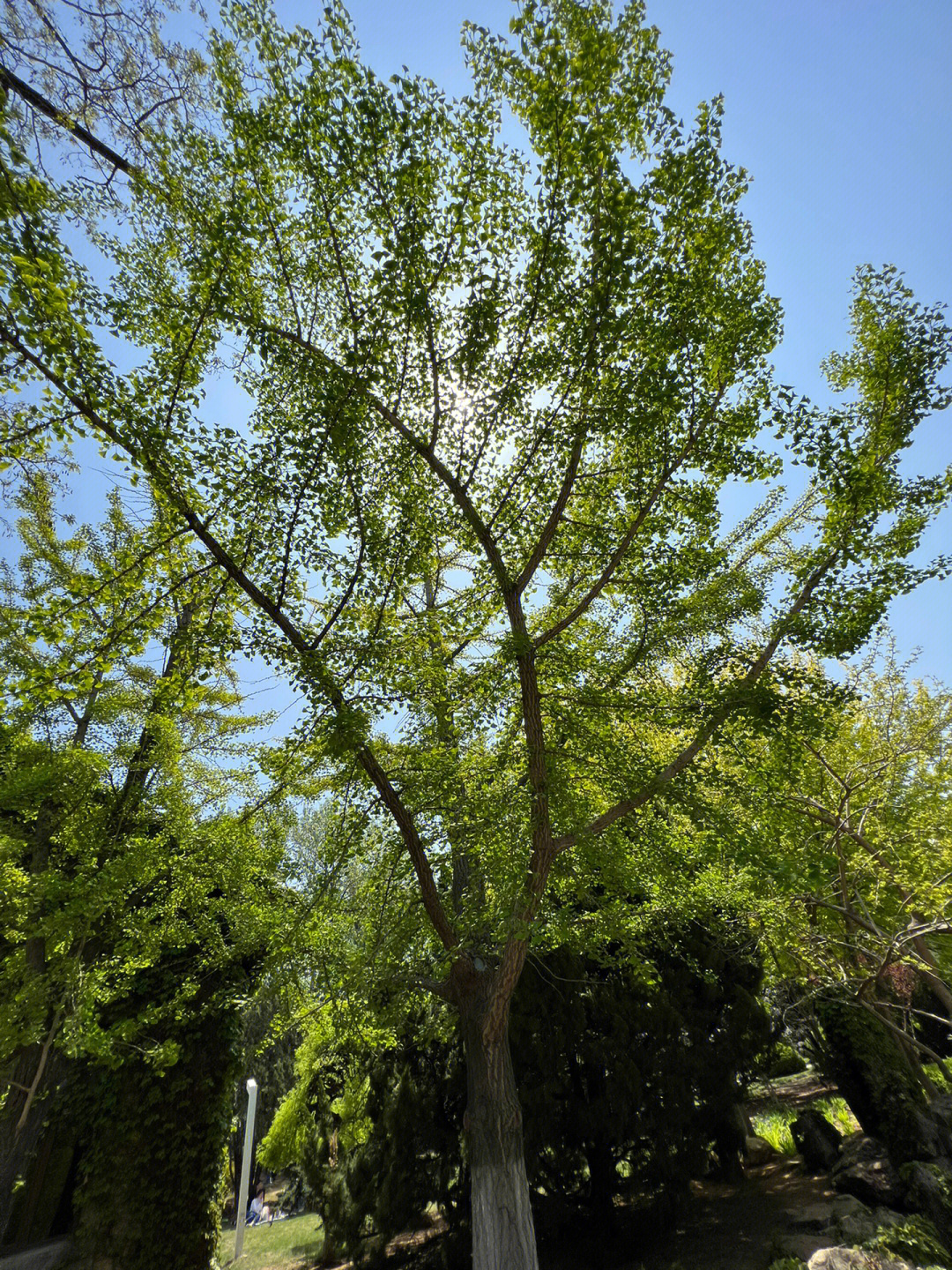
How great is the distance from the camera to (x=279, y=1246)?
12.8 meters

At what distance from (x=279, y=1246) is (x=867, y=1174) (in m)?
10.9

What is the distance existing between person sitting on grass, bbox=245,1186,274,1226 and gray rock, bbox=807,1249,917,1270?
16711 mm

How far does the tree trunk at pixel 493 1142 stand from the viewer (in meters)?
5.18

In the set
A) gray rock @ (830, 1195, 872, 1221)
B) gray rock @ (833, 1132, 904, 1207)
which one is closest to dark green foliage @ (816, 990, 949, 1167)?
gray rock @ (833, 1132, 904, 1207)

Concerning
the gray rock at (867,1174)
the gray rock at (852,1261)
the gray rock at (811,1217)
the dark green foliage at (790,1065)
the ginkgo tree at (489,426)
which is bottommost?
the gray rock at (852,1261)

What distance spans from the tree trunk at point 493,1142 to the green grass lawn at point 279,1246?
19.0 feet

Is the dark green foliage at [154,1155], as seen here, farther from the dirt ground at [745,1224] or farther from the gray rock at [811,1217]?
the gray rock at [811,1217]

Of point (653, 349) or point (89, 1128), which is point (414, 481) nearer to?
point (653, 349)

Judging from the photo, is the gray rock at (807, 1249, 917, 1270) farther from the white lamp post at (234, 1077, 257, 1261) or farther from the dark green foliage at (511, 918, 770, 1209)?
the white lamp post at (234, 1077, 257, 1261)

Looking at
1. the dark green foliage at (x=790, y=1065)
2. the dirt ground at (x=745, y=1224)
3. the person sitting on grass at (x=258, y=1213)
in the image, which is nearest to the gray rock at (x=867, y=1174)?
the dirt ground at (x=745, y=1224)

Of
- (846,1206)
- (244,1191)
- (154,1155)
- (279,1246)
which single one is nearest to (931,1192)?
(846,1206)

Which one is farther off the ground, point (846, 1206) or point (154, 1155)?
point (154, 1155)

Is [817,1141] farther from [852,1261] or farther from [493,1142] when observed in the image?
[493,1142]

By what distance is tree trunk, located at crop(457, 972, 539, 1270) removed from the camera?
5180 mm
